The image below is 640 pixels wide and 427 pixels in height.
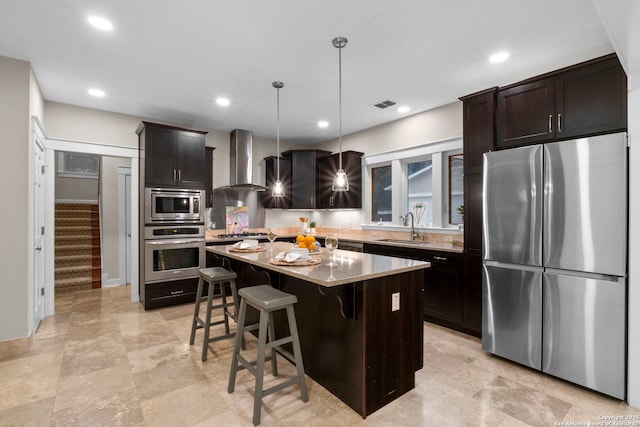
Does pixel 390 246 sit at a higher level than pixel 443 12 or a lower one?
lower

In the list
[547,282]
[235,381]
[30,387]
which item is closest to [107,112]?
[30,387]

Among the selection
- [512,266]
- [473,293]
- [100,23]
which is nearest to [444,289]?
[473,293]

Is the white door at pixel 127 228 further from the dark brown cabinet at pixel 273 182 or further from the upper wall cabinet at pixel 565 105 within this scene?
the upper wall cabinet at pixel 565 105

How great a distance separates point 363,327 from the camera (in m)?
2.03

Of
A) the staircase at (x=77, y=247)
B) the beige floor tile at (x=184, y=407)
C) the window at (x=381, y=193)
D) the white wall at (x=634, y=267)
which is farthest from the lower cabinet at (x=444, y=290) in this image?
the staircase at (x=77, y=247)

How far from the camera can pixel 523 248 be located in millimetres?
2662

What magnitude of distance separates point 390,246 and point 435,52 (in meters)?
2.27

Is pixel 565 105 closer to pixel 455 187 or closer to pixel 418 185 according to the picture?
pixel 455 187

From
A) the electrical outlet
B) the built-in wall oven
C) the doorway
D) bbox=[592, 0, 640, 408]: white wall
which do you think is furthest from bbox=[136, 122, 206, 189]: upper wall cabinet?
bbox=[592, 0, 640, 408]: white wall

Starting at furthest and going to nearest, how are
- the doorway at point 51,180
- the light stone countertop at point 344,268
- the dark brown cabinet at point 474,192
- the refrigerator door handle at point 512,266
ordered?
1. the doorway at point 51,180
2. the dark brown cabinet at point 474,192
3. the refrigerator door handle at point 512,266
4. the light stone countertop at point 344,268

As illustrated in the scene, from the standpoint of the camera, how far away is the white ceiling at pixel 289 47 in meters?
2.31

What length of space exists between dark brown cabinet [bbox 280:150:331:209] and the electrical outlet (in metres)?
3.82

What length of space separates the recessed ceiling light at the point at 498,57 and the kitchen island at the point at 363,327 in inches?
84.9

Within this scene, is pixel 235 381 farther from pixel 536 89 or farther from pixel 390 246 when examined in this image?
pixel 536 89
